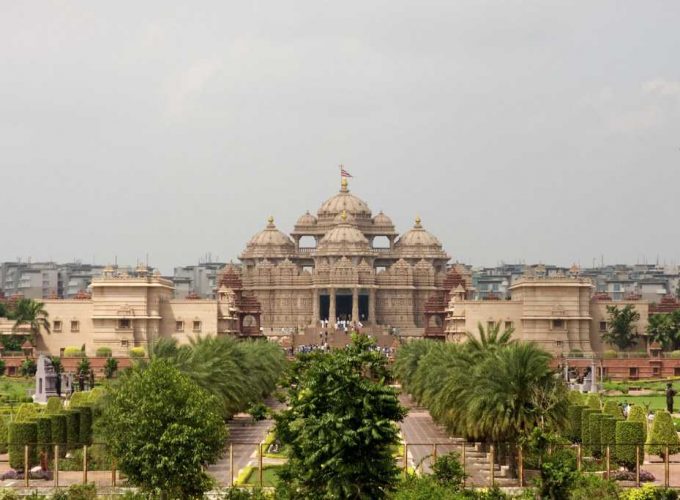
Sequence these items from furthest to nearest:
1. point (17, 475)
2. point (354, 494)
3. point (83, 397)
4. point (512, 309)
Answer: point (512, 309)
point (83, 397)
point (17, 475)
point (354, 494)

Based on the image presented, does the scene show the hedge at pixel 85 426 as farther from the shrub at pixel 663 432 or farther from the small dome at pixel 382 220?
the small dome at pixel 382 220

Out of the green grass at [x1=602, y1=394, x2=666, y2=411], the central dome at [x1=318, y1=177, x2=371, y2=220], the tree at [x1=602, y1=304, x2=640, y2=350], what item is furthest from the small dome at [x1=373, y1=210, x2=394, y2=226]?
the green grass at [x1=602, y1=394, x2=666, y2=411]

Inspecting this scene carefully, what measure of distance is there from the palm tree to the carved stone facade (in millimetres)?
34850

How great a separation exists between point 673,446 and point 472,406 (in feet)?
26.1

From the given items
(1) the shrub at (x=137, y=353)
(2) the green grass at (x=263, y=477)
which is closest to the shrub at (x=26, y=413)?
(1) the shrub at (x=137, y=353)

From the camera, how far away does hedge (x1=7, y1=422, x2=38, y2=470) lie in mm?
50812

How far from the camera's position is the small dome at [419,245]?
522ft

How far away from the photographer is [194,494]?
4212 cm

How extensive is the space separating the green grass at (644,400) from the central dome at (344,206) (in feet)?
263

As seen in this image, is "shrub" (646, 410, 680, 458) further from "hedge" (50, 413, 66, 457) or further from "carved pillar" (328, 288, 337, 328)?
"carved pillar" (328, 288, 337, 328)

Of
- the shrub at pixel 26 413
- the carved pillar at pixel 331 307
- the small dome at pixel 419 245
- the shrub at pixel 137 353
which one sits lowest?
the shrub at pixel 26 413

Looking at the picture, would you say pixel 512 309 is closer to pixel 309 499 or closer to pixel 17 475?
pixel 17 475

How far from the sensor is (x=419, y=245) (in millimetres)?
159625

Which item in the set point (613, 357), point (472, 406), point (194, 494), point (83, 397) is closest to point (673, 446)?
point (472, 406)
